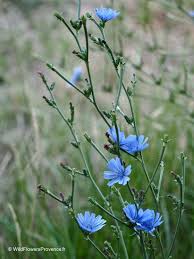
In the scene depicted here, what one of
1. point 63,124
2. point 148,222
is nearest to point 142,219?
point 148,222

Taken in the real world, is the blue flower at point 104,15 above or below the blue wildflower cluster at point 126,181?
above

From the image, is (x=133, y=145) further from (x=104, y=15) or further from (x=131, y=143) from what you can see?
(x=104, y=15)

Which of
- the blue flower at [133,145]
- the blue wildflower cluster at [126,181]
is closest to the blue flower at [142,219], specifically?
the blue wildflower cluster at [126,181]

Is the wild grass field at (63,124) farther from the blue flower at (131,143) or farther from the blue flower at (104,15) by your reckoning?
the blue flower at (104,15)

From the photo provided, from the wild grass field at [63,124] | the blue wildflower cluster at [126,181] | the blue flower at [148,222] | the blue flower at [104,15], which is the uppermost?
the wild grass field at [63,124]

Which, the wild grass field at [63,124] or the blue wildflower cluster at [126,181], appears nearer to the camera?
the blue wildflower cluster at [126,181]

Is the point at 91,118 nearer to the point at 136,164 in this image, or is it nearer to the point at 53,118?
the point at 53,118

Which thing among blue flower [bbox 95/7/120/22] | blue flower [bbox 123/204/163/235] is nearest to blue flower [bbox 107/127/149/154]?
blue flower [bbox 123/204/163/235]

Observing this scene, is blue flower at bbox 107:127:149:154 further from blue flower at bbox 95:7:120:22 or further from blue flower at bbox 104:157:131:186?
blue flower at bbox 95:7:120:22
